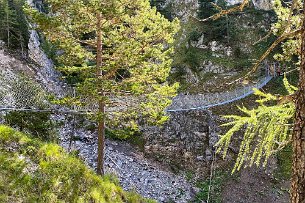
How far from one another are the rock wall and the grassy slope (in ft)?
33.7

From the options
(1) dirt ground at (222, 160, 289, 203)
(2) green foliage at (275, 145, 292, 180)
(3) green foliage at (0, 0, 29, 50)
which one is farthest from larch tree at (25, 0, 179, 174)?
(3) green foliage at (0, 0, 29, 50)

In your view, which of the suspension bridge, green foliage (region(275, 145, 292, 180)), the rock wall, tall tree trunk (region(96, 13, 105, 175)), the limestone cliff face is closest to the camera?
tall tree trunk (region(96, 13, 105, 175))

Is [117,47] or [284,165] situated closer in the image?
[117,47]

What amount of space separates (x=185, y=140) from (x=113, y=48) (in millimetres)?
10012

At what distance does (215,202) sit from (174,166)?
130 inches

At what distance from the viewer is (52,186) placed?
5.73 meters

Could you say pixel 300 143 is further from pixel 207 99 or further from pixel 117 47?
pixel 207 99

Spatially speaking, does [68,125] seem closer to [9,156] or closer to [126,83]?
[126,83]

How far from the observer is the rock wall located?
17422 millimetres

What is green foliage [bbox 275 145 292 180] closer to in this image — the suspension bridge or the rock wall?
the rock wall

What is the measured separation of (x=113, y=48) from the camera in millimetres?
9797

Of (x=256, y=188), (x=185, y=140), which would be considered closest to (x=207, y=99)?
(x=185, y=140)

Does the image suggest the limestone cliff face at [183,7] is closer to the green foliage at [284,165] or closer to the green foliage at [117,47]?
the green foliage at [284,165]

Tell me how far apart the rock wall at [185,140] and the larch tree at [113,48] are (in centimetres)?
761
